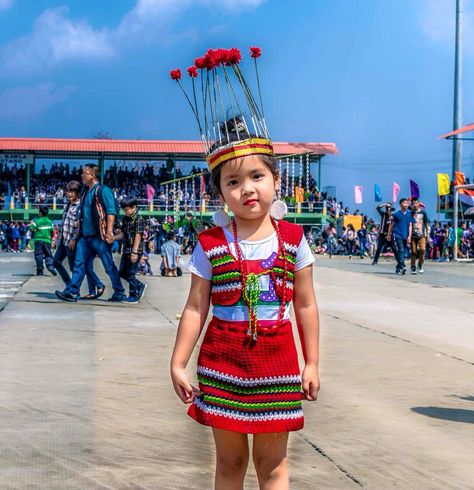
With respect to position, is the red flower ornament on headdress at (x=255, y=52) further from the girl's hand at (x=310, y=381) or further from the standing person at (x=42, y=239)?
the standing person at (x=42, y=239)

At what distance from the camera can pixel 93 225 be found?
495 inches

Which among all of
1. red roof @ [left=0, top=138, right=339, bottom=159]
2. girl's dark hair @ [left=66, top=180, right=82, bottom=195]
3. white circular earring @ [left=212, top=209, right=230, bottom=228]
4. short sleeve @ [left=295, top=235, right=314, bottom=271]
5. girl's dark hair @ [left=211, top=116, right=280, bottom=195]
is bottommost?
short sleeve @ [left=295, top=235, right=314, bottom=271]

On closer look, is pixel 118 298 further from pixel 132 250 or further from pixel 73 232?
pixel 73 232

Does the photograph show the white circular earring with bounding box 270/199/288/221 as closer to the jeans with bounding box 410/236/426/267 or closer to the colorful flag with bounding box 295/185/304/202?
the jeans with bounding box 410/236/426/267

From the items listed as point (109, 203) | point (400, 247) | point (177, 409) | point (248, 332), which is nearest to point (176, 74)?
point (248, 332)

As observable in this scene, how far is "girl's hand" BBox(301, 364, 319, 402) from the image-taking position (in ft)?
10.9

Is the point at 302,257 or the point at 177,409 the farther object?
the point at 177,409

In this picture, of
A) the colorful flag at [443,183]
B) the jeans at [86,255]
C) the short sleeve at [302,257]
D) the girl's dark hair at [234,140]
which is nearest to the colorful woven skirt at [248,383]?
the short sleeve at [302,257]

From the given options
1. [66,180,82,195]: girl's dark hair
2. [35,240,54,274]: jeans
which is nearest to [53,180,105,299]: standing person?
[66,180,82,195]: girl's dark hair

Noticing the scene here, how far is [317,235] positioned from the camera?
161ft

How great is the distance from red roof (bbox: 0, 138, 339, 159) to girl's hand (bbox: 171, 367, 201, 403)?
5254 centimetres

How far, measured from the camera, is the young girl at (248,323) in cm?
321

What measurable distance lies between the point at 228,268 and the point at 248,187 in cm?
29

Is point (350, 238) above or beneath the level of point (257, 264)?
beneath
